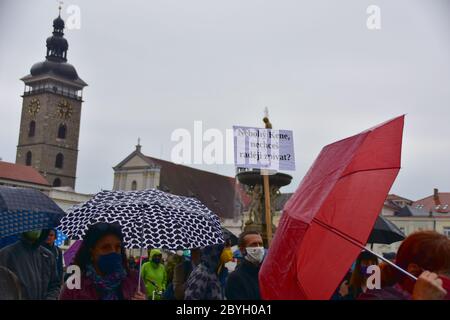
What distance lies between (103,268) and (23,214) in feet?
5.69

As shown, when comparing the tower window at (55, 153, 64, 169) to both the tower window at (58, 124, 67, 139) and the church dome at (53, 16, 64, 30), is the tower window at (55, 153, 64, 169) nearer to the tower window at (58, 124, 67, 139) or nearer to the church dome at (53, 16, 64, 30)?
the tower window at (58, 124, 67, 139)

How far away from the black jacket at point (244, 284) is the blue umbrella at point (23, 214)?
187cm

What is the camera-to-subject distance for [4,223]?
5.62 metres

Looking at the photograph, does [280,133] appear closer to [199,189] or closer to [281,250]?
[281,250]

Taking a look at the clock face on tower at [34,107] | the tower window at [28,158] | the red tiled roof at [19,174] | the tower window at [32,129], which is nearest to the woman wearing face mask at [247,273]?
the red tiled roof at [19,174]

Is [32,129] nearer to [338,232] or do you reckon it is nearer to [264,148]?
[264,148]

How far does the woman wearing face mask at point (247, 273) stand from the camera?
4.60 meters

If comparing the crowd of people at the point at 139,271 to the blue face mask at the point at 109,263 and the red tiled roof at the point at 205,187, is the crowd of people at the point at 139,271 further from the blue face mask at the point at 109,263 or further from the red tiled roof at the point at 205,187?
the red tiled roof at the point at 205,187

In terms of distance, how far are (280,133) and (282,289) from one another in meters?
4.72

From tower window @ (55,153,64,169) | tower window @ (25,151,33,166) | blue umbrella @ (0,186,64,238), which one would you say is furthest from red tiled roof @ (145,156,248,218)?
blue umbrella @ (0,186,64,238)

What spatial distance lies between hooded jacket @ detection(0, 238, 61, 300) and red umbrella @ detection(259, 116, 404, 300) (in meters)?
2.40

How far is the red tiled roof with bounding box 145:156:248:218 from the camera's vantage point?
6688cm

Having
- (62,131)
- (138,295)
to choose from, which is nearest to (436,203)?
(62,131)
